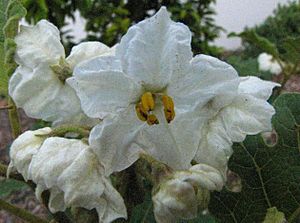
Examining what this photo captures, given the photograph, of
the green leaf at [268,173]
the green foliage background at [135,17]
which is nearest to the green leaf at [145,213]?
the green leaf at [268,173]

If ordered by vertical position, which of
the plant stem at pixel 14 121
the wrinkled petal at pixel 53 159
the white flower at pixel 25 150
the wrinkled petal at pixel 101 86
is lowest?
the plant stem at pixel 14 121

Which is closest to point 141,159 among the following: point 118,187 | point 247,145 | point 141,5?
point 118,187

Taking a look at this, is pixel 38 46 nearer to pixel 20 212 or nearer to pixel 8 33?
pixel 8 33

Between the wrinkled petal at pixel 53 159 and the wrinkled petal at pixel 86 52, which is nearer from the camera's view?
the wrinkled petal at pixel 53 159

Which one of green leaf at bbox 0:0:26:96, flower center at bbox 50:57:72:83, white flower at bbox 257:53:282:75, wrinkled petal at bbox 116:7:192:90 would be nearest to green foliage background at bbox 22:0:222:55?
white flower at bbox 257:53:282:75

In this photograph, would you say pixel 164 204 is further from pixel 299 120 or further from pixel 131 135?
pixel 299 120

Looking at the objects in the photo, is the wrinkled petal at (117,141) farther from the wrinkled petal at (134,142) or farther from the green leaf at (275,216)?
the green leaf at (275,216)
